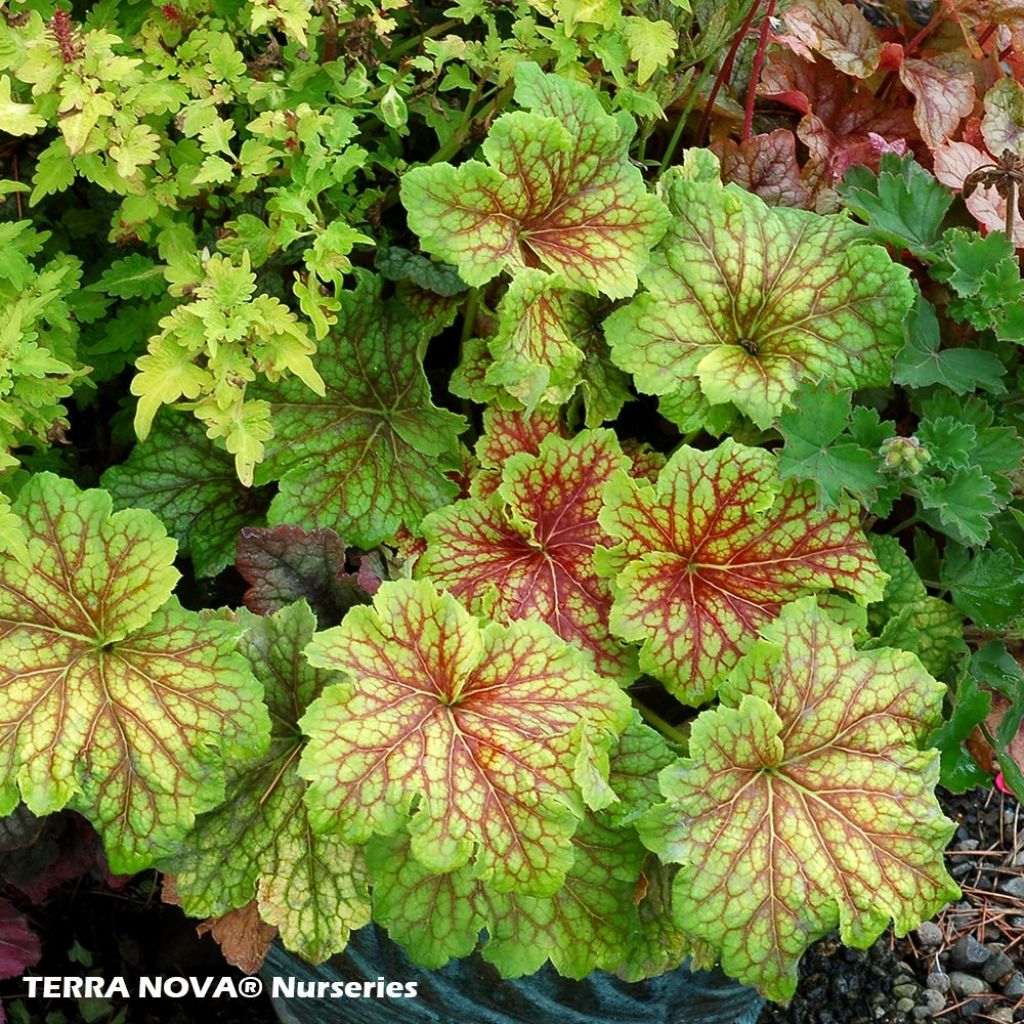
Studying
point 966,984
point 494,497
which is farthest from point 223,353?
point 966,984

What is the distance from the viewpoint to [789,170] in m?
1.78

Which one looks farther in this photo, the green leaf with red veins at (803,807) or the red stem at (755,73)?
the red stem at (755,73)

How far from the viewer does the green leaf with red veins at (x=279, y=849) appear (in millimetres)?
1374

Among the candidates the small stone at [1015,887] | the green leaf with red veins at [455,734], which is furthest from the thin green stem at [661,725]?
the small stone at [1015,887]

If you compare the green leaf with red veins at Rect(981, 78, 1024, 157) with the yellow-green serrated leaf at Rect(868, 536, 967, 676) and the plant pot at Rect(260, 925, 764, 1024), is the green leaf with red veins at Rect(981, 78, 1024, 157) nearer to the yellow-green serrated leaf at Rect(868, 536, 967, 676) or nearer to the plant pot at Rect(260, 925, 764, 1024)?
the yellow-green serrated leaf at Rect(868, 536, 967, 676)

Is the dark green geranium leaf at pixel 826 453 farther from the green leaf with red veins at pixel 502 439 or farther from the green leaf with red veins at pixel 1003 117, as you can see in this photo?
the green leaf with red veins at pixel 1003 117

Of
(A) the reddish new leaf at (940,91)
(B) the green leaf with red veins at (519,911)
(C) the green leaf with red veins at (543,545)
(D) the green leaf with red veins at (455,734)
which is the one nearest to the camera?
(D) the green leaf with red veins at (455,734)

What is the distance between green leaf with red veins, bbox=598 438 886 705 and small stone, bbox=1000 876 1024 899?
3.62ft

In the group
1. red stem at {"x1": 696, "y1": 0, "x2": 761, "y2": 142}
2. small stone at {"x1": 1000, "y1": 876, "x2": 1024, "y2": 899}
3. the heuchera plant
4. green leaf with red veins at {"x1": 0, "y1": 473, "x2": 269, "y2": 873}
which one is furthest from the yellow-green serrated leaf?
small stone at {"x1": 1000, "y1": 876, "x2": 1024, "y2": 899}

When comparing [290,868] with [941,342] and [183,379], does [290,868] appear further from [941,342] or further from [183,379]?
[941,342]

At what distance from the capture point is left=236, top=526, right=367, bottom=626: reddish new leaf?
4.80 ft

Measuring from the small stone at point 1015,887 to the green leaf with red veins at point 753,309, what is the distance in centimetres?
120

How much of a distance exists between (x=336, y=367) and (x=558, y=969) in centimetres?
80

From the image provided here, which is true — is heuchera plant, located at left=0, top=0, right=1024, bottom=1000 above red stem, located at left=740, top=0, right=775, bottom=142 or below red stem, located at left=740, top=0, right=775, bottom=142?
below
